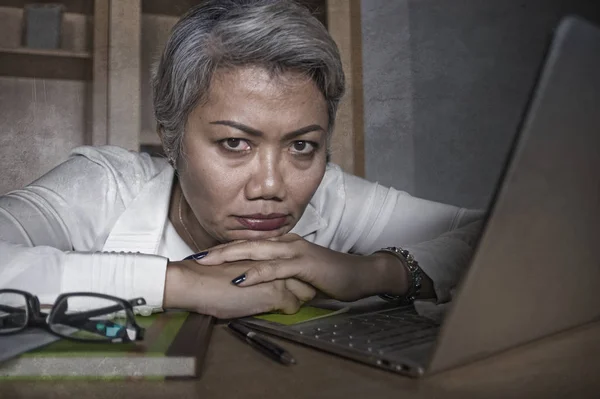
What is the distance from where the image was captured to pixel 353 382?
0.32m

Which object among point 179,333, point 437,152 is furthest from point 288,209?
point 437,152

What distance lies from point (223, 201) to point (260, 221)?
0.06m

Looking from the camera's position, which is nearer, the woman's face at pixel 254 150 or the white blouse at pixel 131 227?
the white blouse at pixel 131 227

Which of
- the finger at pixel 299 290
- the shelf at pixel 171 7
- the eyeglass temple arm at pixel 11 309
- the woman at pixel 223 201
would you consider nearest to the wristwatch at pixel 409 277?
the woman at pixel 223 201

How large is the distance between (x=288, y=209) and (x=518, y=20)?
143 centimetres

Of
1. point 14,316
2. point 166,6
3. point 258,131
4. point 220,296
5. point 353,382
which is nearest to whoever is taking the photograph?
point 353,382

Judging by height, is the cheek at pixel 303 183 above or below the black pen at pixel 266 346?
above

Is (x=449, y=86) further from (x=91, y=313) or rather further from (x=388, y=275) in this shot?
(x=91, y=313)

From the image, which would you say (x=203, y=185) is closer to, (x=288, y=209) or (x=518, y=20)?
(x=288, y=209)

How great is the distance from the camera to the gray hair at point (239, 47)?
2.60 feet

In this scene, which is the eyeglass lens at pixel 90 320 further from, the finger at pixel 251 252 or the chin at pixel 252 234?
the chin at pixel 252 234

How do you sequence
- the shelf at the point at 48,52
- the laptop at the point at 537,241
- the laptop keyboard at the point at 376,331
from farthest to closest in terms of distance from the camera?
the shelf at the point at 48,52 → the laptop keyboard at the point at 376,331 → the laptop at the point at 537,241

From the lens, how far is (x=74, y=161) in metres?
0.97

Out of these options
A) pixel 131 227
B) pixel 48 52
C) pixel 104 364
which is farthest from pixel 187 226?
pixel 48 52
